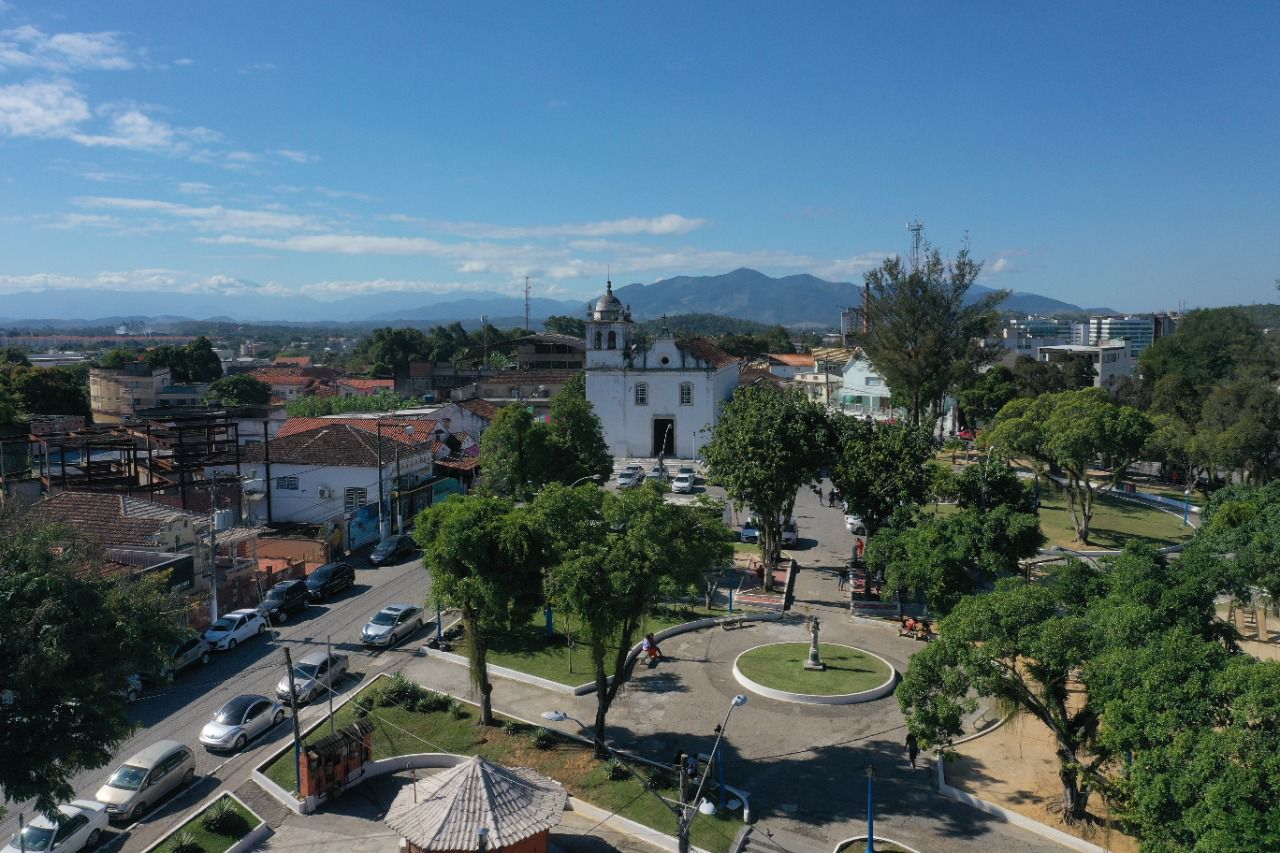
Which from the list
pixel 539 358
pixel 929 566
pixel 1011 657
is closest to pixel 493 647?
pixel 929 566

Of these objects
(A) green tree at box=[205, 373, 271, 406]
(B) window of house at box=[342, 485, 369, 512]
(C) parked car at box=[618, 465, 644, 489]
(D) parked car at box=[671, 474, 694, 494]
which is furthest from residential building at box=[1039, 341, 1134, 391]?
(A) green tree at box=[205, 373, 271, 406]

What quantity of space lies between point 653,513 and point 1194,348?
74.5m

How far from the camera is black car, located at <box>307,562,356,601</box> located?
28031 millimetres

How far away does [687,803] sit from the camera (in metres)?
15.0

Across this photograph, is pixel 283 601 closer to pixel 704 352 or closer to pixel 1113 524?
pixel 1113 524

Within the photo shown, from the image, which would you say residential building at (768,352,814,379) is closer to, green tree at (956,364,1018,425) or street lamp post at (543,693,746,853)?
green tree at (956,364,1018,425)

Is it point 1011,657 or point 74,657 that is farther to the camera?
point 1011,657

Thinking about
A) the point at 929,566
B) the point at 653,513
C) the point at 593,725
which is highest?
the point at 653,513

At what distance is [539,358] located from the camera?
314 feet

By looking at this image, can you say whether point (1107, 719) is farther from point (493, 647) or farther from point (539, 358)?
point (539, 358)

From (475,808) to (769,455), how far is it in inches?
644

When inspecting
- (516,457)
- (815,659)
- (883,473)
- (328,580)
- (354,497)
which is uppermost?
(883,473)

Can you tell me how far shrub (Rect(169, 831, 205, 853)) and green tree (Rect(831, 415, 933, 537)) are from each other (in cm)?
2022

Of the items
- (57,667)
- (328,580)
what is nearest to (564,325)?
(328,580)
